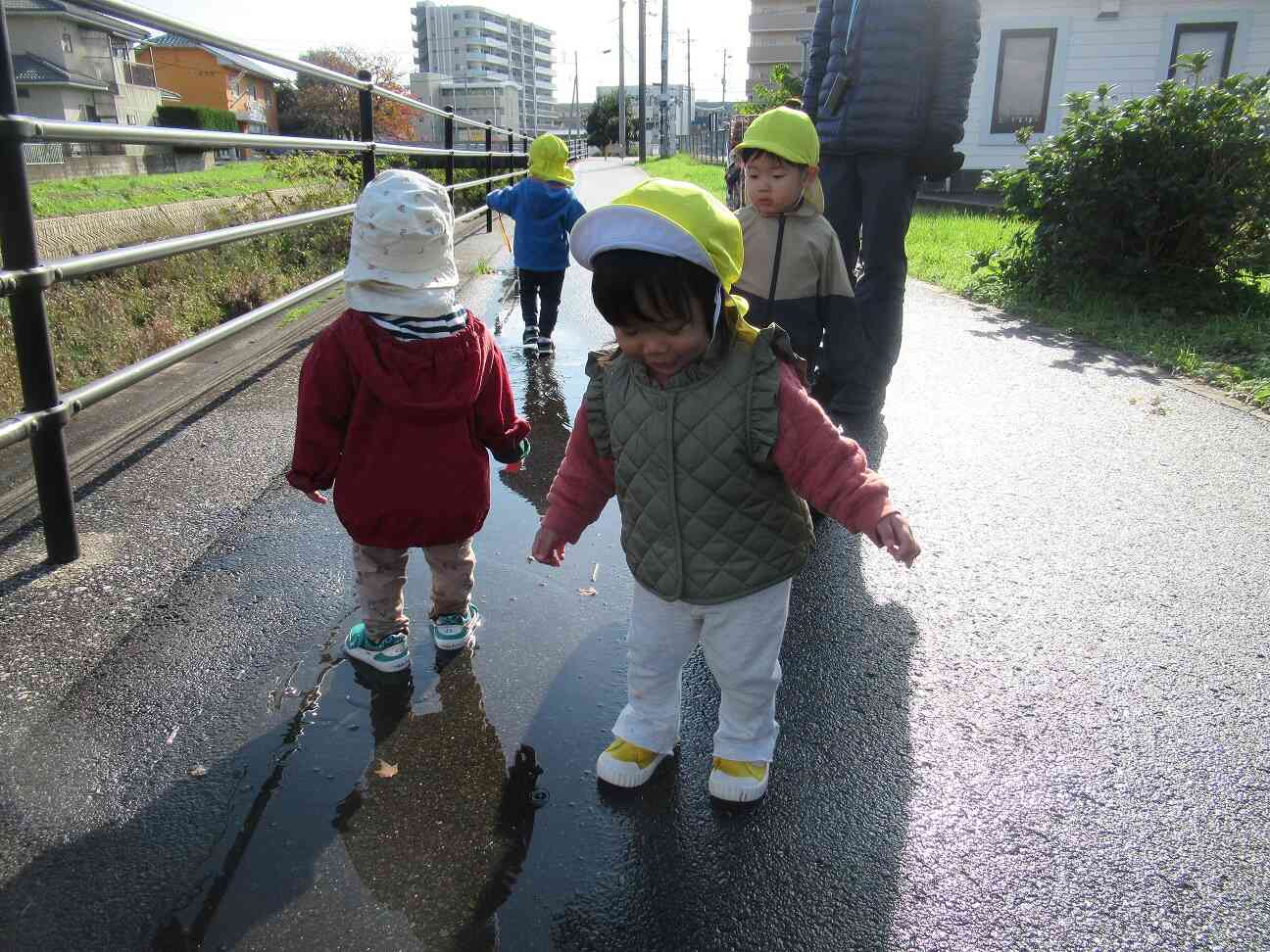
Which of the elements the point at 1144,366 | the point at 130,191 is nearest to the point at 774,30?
the point at 130,191

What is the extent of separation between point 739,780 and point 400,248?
4.90 feet

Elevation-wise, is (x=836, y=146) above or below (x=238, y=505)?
above

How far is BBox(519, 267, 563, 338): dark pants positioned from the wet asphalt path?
8.88 feet

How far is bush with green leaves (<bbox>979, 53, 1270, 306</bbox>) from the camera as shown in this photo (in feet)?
24.1

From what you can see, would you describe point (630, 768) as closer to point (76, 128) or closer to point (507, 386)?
point (507, 386)

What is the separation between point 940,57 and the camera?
4242 mm

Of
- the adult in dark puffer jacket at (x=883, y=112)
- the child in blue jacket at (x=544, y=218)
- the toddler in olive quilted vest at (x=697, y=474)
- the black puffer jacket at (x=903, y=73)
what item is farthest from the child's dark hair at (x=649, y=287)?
the child in blue jacket at (x=544, y=218)

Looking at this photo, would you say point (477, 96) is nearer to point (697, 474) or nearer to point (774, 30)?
point (774, 30)

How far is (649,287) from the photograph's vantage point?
1929mm

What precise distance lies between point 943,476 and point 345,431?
2.73 metres

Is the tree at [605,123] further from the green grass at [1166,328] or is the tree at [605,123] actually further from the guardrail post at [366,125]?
the guardrail post at [366,125]

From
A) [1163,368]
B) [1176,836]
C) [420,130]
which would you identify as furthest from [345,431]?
[420,130]

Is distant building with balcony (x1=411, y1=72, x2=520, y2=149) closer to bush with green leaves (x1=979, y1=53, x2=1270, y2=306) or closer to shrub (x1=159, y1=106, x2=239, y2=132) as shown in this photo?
shrub (x1=159, y1=106, x2=239, y2=132)

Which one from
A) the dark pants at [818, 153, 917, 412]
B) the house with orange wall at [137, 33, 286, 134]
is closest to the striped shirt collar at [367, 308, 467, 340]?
the dark pants at [818, 153, 917, 412]
